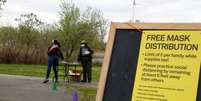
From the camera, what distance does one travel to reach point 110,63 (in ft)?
19.1

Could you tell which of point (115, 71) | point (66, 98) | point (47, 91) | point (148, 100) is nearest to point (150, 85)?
point (148, 100)

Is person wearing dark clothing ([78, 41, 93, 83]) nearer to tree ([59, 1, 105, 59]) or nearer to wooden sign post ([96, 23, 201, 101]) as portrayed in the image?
wooden sign post ([96, 23, 201, 101])

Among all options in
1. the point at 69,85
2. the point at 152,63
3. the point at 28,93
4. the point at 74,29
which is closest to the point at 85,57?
the point at 69,85

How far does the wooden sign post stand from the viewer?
205 inches

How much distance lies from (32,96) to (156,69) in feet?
36.0

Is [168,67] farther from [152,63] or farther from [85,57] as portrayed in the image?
[85,57]

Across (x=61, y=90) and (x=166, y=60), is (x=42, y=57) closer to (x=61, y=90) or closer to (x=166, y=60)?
(x=61, y=90)

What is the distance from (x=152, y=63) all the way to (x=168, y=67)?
0.20 metres

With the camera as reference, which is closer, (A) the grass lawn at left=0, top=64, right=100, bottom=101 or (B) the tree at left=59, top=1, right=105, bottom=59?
(A) the grass lawn at left=0, top=64, right=100, bottom=101

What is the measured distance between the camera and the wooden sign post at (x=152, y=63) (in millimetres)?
5215

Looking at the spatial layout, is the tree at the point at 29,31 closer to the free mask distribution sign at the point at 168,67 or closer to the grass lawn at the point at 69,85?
the grass lawn at the point at 69,85

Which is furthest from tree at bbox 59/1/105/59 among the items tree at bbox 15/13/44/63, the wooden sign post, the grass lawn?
the wooden sign post

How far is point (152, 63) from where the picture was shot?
17.9ft

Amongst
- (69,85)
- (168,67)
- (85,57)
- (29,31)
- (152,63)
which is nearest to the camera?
(168,67)
